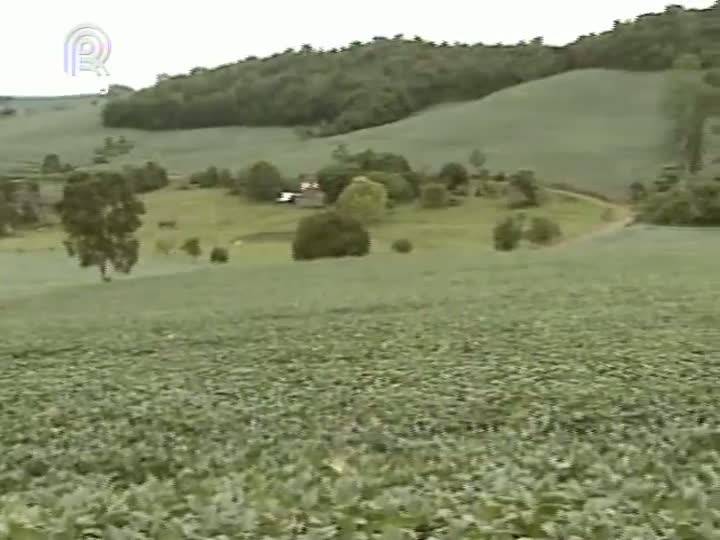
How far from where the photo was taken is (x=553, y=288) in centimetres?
2155

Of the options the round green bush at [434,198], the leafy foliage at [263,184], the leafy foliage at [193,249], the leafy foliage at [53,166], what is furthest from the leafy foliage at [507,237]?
the leafy foliage at [53,166]

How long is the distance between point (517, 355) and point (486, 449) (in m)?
4.83

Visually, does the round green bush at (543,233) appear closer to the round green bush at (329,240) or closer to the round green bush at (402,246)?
the round green bush at (402,246)

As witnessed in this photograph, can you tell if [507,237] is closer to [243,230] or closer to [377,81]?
[243,230]

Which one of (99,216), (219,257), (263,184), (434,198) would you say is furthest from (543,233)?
(263,184)

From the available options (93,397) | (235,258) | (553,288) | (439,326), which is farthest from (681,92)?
(93,397)

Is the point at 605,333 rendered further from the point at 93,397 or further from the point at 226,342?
the point at 93,397

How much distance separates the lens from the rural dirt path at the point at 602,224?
4937 cm

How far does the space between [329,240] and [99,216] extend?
31.6 feet

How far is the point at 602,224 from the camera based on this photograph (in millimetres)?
59094

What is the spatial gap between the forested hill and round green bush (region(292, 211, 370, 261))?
6575 centimetres

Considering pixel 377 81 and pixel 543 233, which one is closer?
pixel 543 233

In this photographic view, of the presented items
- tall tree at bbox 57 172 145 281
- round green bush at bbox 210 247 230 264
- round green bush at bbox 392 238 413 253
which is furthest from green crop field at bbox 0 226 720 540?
round green bush at bbox 210 247 230 264

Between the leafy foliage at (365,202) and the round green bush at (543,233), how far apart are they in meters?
12.5
